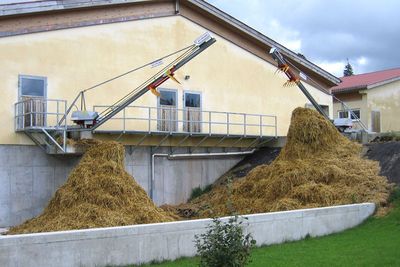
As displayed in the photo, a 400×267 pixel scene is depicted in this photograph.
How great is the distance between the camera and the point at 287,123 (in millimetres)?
28719

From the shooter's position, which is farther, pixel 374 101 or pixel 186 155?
pixel 374 101

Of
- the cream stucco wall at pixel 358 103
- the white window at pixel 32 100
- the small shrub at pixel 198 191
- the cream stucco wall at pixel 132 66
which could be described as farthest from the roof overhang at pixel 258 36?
the white window at pixel 32 100

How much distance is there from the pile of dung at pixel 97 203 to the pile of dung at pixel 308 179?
7.20 ft

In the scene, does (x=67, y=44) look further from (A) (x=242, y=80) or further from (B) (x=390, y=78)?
(B) (x=390, y=78)

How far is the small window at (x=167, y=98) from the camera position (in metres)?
23.6

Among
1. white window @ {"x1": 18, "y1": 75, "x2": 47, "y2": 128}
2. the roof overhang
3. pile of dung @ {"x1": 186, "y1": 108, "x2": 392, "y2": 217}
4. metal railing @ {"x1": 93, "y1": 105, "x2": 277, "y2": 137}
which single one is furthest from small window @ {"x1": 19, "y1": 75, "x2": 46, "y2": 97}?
the roof overhang

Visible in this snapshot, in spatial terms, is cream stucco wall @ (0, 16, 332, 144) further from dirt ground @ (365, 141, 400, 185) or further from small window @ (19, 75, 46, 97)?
dirt ground @ (365, 141, 400, 185)

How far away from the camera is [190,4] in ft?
80.7

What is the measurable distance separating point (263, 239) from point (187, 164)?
11.5 meters

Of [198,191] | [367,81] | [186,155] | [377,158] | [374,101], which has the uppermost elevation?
[367,81]

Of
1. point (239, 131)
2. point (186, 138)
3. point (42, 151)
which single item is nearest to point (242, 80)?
point (239, 131)

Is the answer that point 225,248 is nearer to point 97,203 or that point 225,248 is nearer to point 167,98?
point 97,203

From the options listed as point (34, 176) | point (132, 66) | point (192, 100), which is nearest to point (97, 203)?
point (34, 176)

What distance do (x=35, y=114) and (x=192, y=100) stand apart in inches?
308
